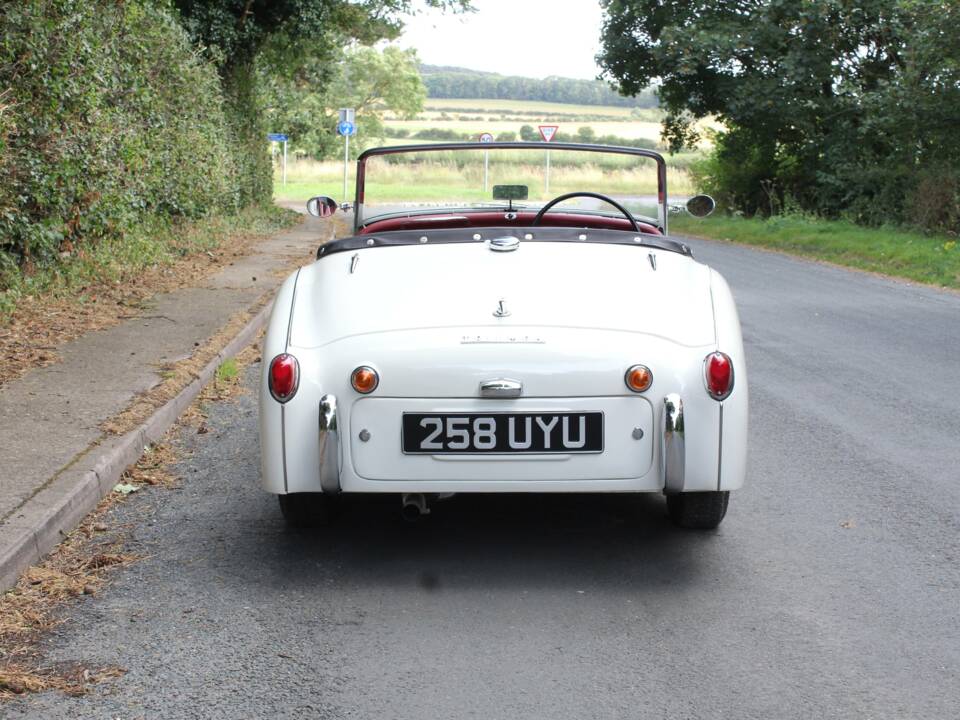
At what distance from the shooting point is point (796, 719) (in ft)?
10.5

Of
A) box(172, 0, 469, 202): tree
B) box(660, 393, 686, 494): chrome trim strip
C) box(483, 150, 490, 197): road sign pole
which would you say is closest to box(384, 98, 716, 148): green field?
box(172, 0, 469, 202): tree

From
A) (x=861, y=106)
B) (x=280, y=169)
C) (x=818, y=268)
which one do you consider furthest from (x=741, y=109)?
(x=280, y=169)

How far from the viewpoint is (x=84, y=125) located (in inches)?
458

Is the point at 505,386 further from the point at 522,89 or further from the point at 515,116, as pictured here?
the point at 522,89

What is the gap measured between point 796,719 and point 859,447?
3434mm

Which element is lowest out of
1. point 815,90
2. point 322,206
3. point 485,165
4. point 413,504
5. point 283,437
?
point 413,504

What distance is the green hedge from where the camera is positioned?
10.1 m

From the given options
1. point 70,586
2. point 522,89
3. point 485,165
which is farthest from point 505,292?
point 522,89

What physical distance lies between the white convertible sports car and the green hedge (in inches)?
215

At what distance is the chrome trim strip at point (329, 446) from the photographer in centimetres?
424

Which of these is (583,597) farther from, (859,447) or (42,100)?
(42,100)

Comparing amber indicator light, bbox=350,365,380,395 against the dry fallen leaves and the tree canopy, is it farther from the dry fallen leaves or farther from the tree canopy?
the tree canopy

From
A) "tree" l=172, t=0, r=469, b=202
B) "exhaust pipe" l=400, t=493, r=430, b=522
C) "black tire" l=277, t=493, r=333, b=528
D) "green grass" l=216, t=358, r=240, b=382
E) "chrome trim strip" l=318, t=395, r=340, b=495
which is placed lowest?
"green grass" l=216, t=358, r=240, b=382

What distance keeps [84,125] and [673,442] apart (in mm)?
8959
